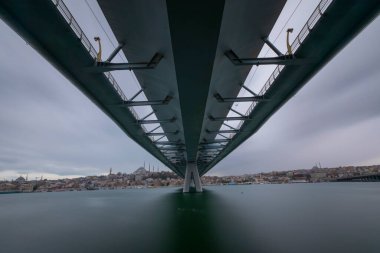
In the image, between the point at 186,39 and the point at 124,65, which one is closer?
the point at 186,39

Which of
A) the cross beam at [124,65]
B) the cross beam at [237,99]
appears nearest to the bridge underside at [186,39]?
the cross beam at [124,65]

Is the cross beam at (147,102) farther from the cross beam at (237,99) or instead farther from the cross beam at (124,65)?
the cross beam at (124,65)

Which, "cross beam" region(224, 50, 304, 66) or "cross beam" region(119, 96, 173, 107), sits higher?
"cross beam" region(119, 96, 173, 107)

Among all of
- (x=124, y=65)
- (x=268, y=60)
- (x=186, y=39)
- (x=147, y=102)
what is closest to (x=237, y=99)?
(x=268, y=60)

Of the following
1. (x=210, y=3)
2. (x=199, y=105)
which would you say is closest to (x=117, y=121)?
(x=199, y=105)

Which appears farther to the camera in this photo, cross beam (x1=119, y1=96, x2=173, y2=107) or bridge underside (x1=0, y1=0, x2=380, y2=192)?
cross beam (x1=119, y1=96, x2=173, y2=107)

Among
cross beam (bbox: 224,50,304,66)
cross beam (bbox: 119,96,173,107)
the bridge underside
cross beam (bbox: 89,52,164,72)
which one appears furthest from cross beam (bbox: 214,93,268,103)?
cross beam (bbox: 89,52,164,72)

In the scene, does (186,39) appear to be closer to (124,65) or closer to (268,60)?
(124,65)

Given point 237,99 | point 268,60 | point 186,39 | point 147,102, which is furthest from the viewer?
point 147,102

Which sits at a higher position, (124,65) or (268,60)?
(124,65)

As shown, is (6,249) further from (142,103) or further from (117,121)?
(142,103)

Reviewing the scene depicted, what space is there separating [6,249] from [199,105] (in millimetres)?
16204

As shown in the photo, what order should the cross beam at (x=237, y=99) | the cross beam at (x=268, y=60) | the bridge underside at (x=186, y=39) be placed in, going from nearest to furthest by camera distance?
the bridge underside at (x=186, y=39) < the cross beam at (x=268, y=60) < the cross beam at (x=237, y=99)

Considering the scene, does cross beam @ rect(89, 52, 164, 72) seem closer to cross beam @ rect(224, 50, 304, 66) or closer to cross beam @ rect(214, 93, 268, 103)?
cross beam @ rect(224, 50, 304, 66)
